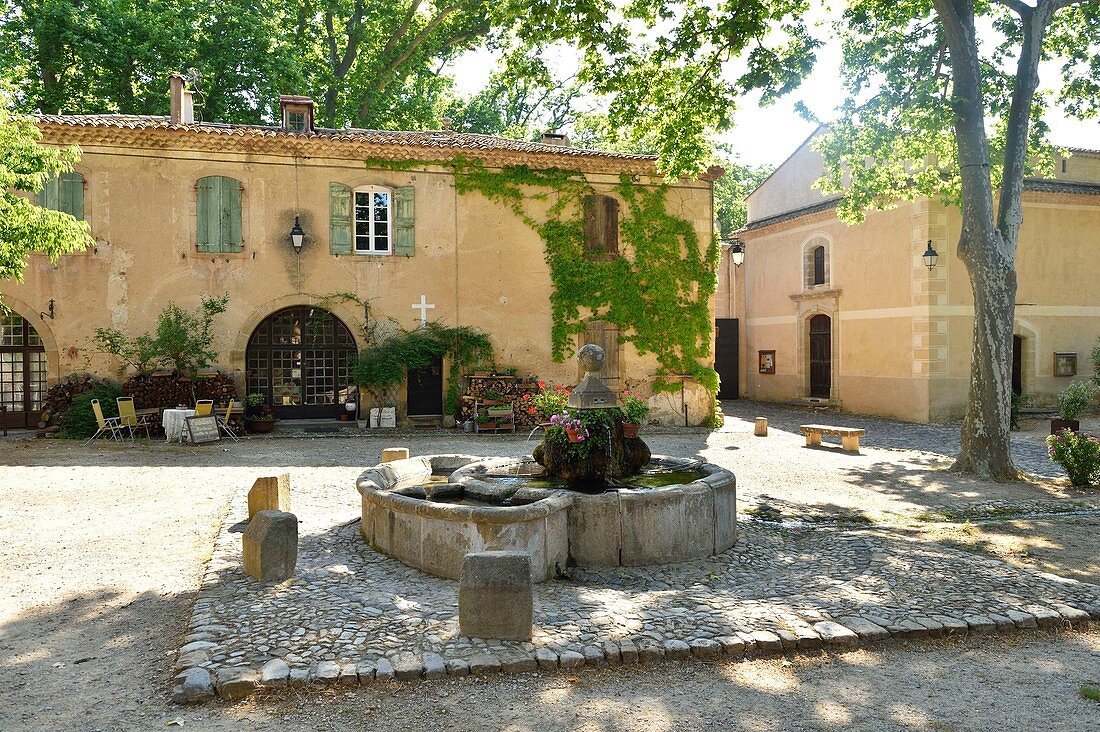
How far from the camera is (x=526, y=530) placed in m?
5.55

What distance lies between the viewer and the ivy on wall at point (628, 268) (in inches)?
643

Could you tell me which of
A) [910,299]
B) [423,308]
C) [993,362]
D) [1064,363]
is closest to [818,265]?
[910,299]

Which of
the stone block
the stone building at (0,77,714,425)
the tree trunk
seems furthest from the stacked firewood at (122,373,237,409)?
the tree trunk

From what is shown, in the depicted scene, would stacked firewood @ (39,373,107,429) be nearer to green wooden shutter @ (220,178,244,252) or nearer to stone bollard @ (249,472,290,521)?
green wooden shutter @ (220,178,244,252)

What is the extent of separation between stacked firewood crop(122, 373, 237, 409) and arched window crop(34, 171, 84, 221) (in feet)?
11.3

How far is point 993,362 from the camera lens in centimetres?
1041

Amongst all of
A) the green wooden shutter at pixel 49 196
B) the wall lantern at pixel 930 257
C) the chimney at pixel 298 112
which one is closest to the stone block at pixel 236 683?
the green wooden shutter at pixel 49 196

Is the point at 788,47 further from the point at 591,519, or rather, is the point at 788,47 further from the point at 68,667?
the point at 68,667

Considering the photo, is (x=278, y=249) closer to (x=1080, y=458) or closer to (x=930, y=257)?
(x=1080, y=458)

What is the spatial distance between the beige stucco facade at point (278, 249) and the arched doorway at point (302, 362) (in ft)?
1.43

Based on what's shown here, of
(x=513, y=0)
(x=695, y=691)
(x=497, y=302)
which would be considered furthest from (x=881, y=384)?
(x=695, y=691)

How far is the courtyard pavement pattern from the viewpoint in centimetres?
417

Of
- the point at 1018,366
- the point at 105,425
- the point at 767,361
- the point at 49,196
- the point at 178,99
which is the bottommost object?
the point at 105,425

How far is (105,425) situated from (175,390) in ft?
5.01
